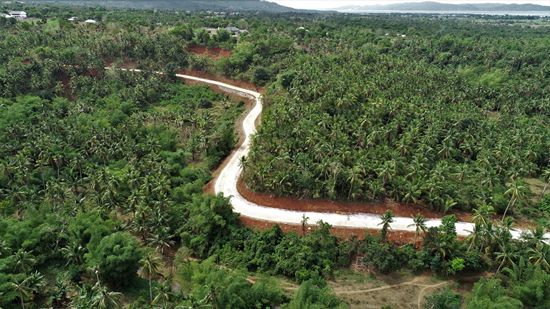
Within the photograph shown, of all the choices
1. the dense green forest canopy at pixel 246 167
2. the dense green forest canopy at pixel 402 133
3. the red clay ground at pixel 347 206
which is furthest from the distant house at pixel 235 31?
the red clay ground at pixel 347 206

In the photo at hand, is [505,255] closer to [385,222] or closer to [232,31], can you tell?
[385,222]

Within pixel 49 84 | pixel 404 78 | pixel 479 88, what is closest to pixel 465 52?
pixel 479 88

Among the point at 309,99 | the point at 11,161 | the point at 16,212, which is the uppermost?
the point at 309,99

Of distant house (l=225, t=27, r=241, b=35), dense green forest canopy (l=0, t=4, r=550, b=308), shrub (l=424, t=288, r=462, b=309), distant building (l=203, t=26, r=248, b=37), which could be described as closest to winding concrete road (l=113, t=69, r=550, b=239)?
dense green forest canopy (l=0, t=4, r=550, b=308)

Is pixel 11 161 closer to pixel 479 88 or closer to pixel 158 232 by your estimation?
pixel 158 232

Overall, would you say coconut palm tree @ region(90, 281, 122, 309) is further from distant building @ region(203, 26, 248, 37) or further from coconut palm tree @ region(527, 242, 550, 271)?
distant building @ region(203, 26, 248, 37)
